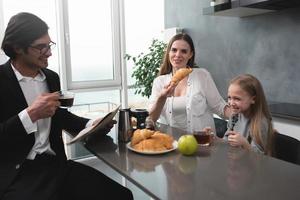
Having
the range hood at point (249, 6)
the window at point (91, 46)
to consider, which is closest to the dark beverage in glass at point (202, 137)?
the range hood at point (249, 6)

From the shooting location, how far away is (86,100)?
13.5ft

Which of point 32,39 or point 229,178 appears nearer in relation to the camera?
point 229,178

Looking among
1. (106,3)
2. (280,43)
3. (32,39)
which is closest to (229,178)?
(32,39)

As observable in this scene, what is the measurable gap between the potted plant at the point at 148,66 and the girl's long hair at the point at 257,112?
2.09 meters

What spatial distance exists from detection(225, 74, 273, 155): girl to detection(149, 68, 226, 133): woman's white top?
1.27 feet

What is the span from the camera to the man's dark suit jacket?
4.50 feet

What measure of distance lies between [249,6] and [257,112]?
4.26 feet

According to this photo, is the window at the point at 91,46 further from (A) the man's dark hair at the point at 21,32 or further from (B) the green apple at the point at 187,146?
(B) the green apple at the point at 187,146

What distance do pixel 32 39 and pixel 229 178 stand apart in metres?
1.16

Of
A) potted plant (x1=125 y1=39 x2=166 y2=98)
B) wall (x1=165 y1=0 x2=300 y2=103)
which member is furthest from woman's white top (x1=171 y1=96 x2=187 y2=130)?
potted plant (x1=125 y1=39 x2=166 y2=98)

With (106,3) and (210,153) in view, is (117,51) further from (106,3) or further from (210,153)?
(210,153)

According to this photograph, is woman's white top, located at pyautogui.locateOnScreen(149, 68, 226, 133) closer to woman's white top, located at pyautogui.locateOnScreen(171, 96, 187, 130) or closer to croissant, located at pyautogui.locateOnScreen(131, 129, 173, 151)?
woman's white top, located at pyautogui.locateOnScreen(171, 96, 187, 130)

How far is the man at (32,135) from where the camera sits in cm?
137

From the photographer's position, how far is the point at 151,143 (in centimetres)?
136
